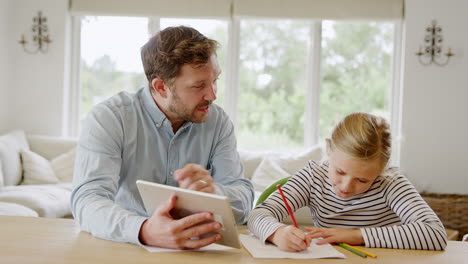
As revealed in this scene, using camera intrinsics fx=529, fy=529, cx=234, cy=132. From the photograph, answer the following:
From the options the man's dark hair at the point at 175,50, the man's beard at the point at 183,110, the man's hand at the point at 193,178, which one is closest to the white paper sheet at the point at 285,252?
the man's hand at the point at 193,178

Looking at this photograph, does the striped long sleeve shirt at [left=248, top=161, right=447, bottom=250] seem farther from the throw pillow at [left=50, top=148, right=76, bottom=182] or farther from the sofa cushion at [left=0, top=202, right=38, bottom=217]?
the throw pillow at [left=50, top=148, right=76, bottom=182]

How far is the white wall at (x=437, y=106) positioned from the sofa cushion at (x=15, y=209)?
129 inches

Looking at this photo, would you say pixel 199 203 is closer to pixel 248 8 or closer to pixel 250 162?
pixel 250 162

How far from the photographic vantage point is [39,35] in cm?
513

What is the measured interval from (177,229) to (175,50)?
672mm

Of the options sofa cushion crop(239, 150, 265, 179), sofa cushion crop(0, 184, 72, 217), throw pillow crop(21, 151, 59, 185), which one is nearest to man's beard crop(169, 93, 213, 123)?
sofa cushion crop(0, 184, 72, 217)

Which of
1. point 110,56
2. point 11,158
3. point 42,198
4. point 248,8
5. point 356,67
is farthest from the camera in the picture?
point 110,56

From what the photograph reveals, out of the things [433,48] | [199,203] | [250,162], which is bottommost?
[250,162]

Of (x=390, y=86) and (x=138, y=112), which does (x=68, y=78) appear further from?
(x=138, y=112)

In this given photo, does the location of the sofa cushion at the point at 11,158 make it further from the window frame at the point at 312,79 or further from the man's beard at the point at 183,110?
the man's beard at the point at 183,110

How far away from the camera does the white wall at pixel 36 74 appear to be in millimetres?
5152

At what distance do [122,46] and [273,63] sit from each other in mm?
1534

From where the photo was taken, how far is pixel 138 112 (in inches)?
69.1

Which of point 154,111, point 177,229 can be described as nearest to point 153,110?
point 154,111
